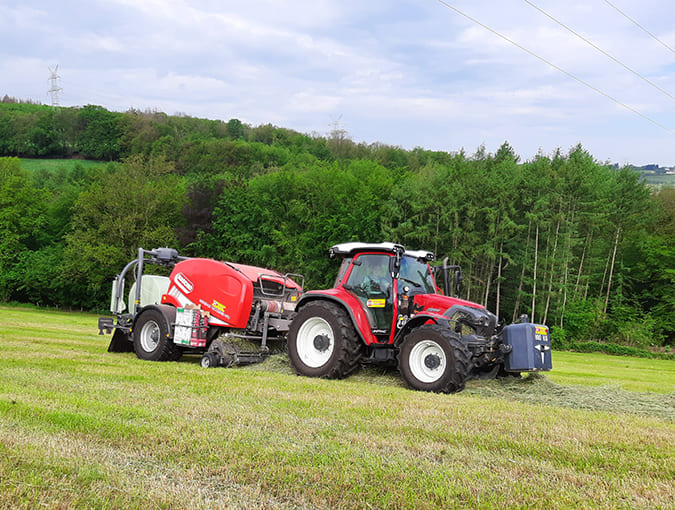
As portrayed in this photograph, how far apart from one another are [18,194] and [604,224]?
157 feet

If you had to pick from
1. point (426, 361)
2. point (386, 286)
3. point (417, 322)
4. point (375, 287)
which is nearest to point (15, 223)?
point (375, 287)

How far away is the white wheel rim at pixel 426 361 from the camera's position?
8586 mm

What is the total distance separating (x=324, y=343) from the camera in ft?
32.2

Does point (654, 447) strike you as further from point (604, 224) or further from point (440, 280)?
point (604, 224)

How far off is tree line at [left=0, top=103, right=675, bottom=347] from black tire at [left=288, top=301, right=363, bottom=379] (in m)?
26.3

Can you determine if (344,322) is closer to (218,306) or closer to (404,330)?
(404,330)

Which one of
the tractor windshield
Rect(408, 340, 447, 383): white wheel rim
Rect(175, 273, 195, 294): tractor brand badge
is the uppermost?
the tractor windshield

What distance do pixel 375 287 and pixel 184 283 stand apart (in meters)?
4.36

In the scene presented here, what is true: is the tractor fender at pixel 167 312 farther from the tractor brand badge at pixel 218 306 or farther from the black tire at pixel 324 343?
the black tire at pixel 324 343

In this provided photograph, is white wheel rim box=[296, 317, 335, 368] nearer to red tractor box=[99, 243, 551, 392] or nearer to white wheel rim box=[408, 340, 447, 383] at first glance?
red tractor box=[99, 243, 551, 392]

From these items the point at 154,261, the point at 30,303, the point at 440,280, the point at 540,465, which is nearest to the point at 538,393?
the point at 440,280

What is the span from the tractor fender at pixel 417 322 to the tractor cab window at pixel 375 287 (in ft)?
1.16

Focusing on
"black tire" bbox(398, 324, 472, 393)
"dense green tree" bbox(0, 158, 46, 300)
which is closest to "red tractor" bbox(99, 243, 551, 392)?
"black tire" bbox(398, 324, 472, 393)

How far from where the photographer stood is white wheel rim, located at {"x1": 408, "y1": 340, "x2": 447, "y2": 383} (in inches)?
338
